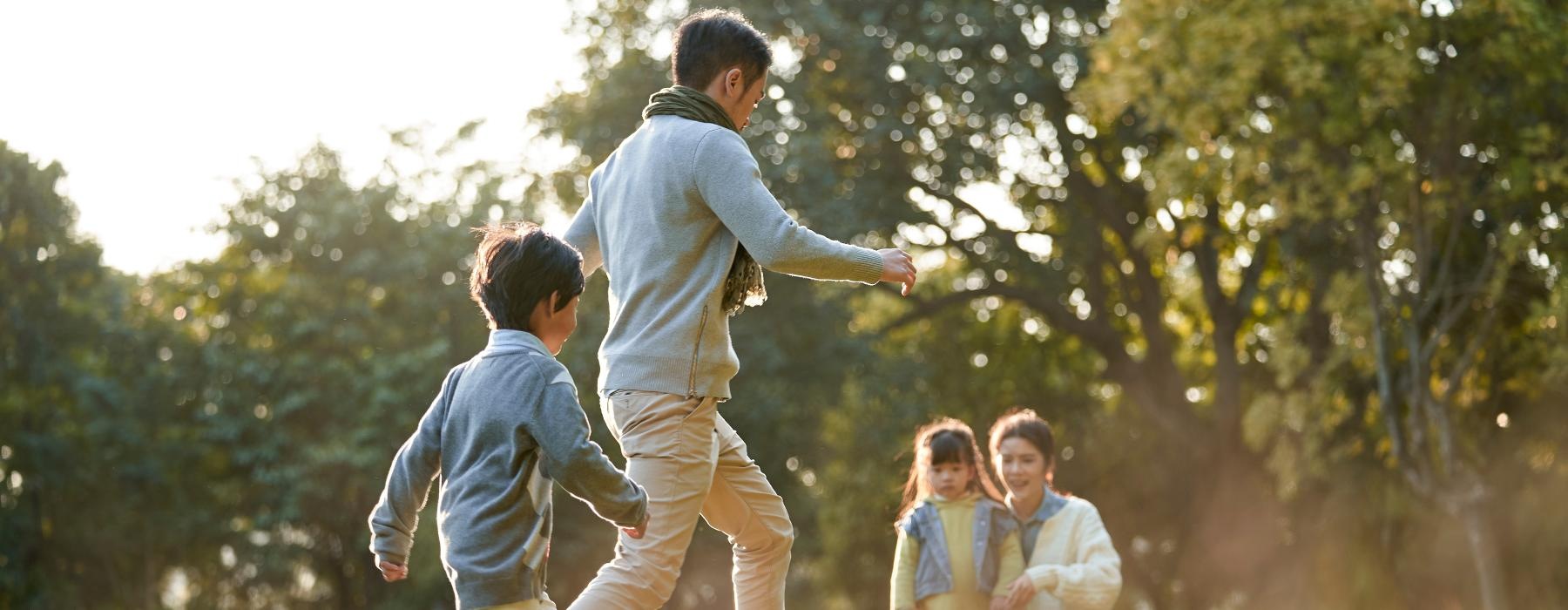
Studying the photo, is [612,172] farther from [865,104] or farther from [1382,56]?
[865,104]

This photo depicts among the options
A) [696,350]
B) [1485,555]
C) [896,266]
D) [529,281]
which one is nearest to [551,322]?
[529,281]

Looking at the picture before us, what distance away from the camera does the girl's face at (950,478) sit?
584 cm

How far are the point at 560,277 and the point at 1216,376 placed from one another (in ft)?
66.8

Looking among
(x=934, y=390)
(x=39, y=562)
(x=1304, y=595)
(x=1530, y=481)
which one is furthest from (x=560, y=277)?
(x=39, y=562)

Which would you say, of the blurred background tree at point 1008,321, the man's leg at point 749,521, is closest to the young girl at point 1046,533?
the man's leg at point 749,521

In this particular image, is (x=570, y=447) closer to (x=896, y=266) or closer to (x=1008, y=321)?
(x=896, y=266)

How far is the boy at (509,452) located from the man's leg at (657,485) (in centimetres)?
23

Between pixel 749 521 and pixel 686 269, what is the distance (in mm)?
710

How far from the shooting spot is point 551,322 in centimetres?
384

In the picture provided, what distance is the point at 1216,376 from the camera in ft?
76.0

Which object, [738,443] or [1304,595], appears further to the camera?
[1304,595]

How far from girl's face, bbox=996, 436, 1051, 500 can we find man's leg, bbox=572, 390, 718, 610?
6.58 ft

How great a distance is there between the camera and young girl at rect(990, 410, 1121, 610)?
5566mm

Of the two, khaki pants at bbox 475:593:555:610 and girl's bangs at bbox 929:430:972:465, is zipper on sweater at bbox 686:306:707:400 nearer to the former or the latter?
khaki pants at bbox 475:593:555:610
